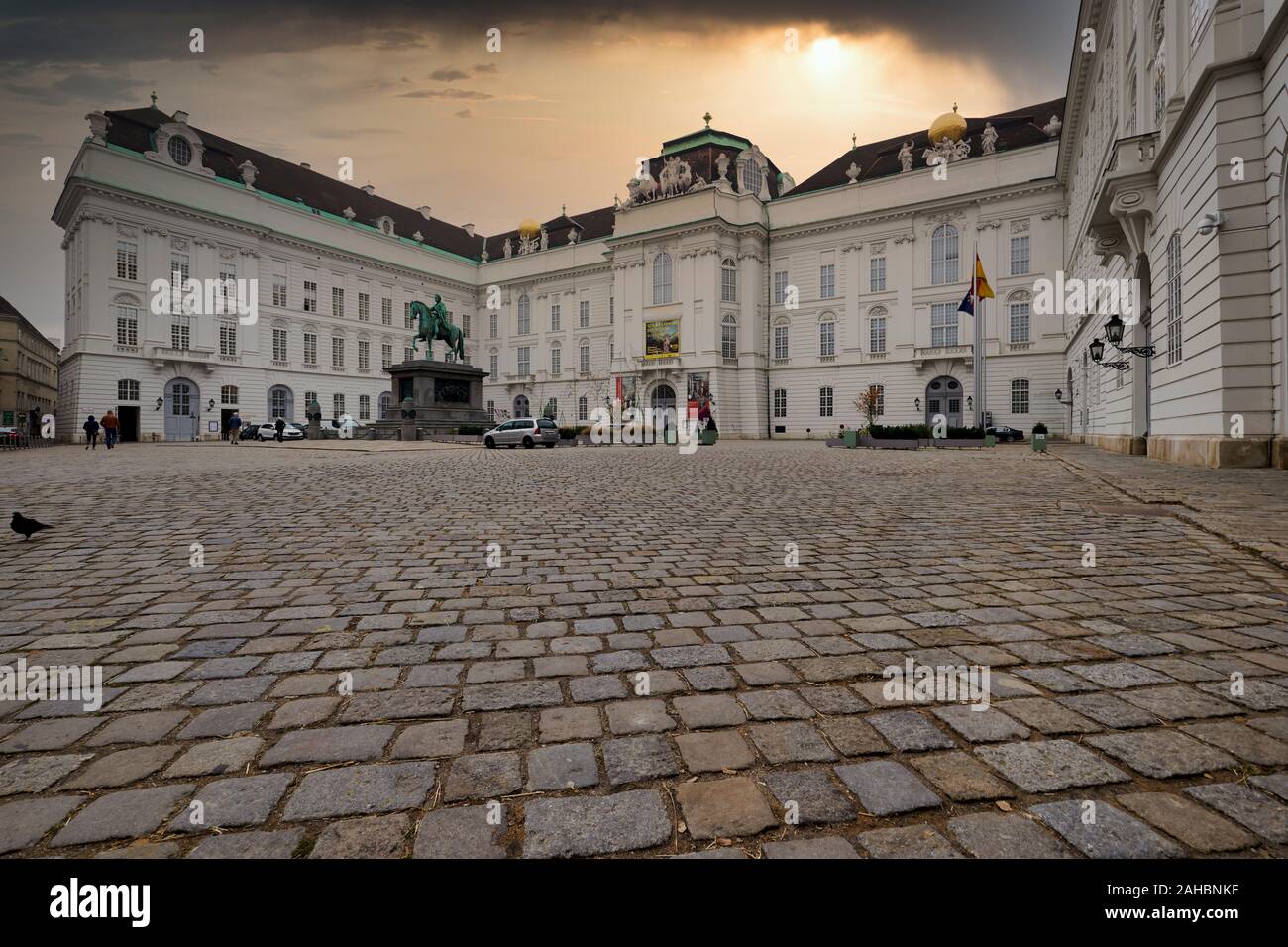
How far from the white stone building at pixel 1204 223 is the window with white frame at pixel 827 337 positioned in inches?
1262

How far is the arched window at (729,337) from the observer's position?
5426 cm

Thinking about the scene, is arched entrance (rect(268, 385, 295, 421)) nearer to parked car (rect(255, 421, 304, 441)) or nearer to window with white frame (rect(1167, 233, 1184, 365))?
parked car (rect(255, 421, 304, 441))

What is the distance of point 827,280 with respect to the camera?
52.9m

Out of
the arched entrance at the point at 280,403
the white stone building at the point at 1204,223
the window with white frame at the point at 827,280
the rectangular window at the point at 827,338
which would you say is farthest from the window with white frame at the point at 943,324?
the arched entrance at the point at 280,403

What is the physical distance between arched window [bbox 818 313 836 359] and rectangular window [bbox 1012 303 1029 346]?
40.5 feet

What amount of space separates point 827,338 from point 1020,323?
43.7ft

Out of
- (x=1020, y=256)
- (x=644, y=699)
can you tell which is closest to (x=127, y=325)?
(x=644, y=699)

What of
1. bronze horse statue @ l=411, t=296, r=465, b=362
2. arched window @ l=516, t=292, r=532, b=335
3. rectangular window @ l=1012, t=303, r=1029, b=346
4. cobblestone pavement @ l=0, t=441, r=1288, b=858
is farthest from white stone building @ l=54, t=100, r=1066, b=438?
cobblestone pavement @ l=0, t=441, r=1288, b=858

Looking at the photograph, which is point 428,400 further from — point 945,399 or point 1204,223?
point 945,399

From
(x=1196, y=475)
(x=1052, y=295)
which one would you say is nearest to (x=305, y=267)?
(x=1052, y=295)
